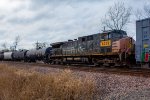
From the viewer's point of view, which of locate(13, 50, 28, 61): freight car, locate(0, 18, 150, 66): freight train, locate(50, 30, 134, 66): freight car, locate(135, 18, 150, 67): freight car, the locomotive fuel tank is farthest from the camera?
locate(13, 50, 28, 61): freight car

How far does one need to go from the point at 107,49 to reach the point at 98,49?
146 centimetres

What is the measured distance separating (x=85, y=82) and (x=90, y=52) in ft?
50.3

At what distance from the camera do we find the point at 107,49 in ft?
75.0

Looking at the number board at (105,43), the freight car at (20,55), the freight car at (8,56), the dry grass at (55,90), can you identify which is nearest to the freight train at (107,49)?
→ the number board at (105,43)

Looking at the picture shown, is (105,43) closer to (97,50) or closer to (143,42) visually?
(97,50)

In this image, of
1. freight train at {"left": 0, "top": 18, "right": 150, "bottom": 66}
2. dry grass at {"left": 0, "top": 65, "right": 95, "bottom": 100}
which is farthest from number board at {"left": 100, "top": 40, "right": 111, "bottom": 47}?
dry grass at {"left": 0, "top": 65, "right": 95, "bottom": 100}

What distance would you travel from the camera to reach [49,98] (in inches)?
363

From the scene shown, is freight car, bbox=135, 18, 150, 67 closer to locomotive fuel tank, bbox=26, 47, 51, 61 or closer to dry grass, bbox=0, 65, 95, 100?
dry grass, bbox=0, 65, 95, 100

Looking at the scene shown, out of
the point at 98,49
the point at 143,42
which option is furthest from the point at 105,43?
the point at 143,42

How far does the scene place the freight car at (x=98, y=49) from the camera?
21.2m

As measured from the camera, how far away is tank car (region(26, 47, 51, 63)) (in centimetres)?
3681

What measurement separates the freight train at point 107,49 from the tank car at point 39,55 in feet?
10.4

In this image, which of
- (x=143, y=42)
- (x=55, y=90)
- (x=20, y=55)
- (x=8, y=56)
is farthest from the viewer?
(x=8, y=56)

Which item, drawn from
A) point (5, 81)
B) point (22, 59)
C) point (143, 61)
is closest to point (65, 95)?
point (5, 81)
